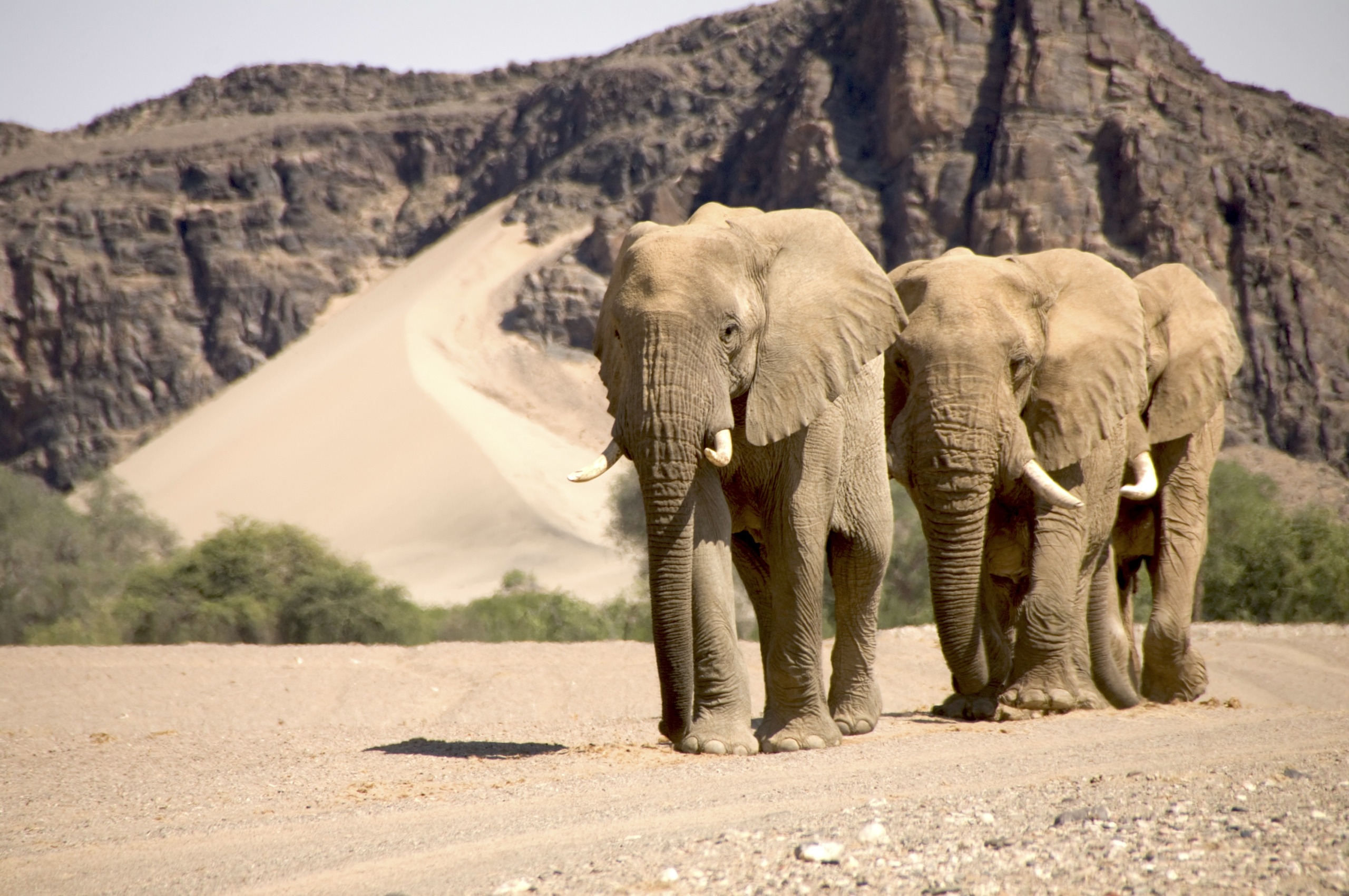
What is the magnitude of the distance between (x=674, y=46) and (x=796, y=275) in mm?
97319

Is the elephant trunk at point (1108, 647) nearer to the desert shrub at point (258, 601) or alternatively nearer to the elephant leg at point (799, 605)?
the elephant leg at point (799, 605)

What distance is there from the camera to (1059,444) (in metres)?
8.42

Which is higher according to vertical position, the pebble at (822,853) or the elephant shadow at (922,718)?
the pebble at (822,853)

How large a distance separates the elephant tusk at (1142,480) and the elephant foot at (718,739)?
4176 millimetres

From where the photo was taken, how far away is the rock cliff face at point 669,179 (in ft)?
185

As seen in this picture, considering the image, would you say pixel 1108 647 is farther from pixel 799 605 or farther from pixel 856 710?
pixel 799 605

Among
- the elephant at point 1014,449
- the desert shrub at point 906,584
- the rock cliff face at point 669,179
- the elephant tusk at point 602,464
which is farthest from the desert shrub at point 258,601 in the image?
the rock cliff face at point 669,179

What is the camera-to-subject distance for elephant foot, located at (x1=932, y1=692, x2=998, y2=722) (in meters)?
8.38

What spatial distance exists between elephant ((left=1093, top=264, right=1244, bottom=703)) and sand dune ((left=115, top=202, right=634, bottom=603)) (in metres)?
37.0

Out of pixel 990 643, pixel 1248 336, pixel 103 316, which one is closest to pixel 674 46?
pixel 103 316

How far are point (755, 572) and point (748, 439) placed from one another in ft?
3.99

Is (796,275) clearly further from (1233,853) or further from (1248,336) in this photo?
(1248,336)

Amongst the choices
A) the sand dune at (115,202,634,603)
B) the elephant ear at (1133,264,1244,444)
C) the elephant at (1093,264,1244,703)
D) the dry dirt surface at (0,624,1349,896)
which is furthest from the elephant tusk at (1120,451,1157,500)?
the sand dune at (115,202,634,603)

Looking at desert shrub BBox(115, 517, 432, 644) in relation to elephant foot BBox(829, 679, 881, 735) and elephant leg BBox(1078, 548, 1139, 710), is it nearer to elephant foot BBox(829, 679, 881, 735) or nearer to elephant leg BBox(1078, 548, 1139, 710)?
elephant leg BBox(1078, 548, 1139, 710)
